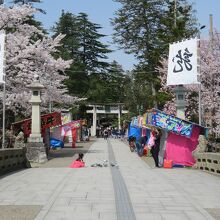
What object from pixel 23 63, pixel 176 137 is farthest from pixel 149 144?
pixel 23 63

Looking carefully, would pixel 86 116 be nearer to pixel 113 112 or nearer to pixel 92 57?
pixel 113 112

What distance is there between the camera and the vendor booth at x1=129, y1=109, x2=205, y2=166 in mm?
18625

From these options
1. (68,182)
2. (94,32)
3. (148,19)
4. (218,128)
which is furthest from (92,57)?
(68,182)

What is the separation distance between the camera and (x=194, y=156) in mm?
17984

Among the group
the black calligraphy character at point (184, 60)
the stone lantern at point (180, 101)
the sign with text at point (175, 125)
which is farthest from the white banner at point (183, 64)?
the stone lantern at point (180, 101)

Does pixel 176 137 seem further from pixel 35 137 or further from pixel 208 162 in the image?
pixel 35 137

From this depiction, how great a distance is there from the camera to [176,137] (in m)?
19.0

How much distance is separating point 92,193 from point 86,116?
64.2 m

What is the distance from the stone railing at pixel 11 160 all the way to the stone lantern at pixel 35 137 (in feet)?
13.0

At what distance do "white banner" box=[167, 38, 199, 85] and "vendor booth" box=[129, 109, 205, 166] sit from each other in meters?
1.54

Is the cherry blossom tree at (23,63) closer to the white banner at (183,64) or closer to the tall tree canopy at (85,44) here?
the white banner at (183,64)

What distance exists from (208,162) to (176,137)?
2.71 meters

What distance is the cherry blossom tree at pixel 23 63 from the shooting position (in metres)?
25.4

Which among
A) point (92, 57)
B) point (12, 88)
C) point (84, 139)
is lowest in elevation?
point (84, 139)
